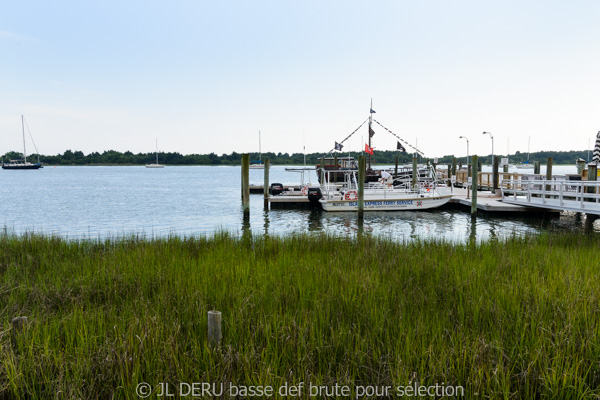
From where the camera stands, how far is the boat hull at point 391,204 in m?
27.0

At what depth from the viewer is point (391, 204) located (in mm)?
27094

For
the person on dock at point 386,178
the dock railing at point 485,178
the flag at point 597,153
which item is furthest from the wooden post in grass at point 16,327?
the dock railing at point 485,178

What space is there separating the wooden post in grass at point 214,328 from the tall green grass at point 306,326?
11 cm

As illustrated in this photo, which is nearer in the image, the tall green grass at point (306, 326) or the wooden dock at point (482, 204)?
the tall green grass at point (306, 326)

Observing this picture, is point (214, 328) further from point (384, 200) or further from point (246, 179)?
point (384, 200)

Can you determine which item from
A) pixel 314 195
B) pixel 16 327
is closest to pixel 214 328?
pixel 16 327

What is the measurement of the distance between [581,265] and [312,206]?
878 inches

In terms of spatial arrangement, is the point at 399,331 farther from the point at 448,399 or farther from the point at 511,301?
the point at 511,301

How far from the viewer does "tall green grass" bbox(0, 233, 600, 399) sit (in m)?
3.76

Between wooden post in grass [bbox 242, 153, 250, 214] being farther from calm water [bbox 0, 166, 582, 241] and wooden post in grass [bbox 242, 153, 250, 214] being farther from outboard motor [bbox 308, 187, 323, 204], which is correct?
outboard motor [bbox 308, 187, 323, 204]

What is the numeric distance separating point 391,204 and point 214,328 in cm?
2391

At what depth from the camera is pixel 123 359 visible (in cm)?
394

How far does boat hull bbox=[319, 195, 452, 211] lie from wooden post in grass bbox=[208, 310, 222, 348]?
75.1 feet

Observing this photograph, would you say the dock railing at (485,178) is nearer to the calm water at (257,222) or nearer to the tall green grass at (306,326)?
the calm water at (257,222)
